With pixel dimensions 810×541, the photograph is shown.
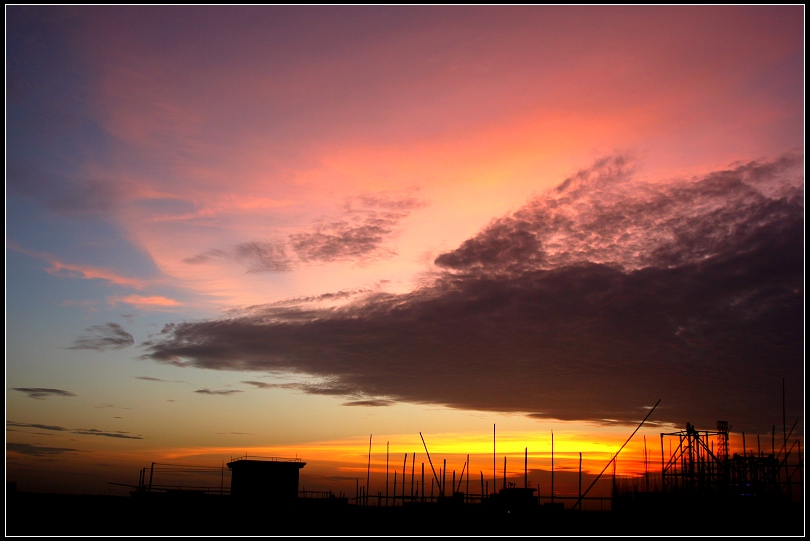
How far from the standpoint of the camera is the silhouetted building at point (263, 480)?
A: 55.7 m

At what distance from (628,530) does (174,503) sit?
31.6 meters

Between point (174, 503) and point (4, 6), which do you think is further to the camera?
point (174, 503)

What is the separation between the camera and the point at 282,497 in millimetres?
56062

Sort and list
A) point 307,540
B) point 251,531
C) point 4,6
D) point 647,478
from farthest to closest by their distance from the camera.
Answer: point 647,478 < point 251,531 < point 307,540 < point 4,6

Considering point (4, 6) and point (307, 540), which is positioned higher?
point (4, 6)

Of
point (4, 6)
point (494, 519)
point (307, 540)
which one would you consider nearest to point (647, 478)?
point (494, 519)

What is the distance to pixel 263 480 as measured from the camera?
2215 inches

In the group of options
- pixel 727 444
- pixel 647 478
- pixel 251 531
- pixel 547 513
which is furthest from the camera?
pixel 647 478

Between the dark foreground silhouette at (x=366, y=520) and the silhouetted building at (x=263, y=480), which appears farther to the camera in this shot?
the silhouetted building at (x=263, y=480)

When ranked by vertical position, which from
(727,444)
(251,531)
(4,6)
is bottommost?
(251,531)

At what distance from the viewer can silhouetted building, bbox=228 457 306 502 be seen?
183 ft

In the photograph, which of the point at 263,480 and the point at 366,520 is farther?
the point at 263,480

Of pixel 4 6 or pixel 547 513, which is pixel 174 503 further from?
pixel 4 6

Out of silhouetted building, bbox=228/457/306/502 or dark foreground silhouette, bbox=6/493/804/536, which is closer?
dark foreground silhouette, bbox=6/493/804/536
